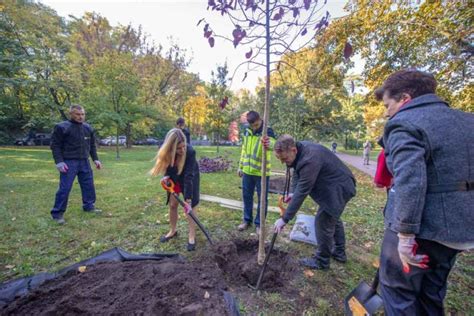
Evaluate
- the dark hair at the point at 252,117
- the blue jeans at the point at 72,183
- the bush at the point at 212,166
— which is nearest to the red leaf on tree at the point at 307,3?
the dark hair at the point at 252,117

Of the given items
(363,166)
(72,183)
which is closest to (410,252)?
(72,183)

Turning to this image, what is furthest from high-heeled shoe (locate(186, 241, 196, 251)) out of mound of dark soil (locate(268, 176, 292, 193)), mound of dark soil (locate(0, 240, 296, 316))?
mound of dark soil (locate(268, 176, 292, 193))

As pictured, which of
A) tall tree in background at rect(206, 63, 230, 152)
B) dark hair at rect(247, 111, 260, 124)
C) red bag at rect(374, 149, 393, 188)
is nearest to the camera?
red bag at rect(374, 149, 393, 188)

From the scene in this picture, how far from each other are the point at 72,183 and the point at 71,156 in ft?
1.58

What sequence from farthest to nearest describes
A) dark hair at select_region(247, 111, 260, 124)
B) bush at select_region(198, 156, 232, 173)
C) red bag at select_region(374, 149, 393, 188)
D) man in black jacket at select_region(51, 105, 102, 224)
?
bush at select_region(198, 156, 232, 173) < man in black jacket at select_region(51, 105, 102, 224) < dark hair at select_region(247, 111, 260, 124) < red bag at select_region(374, 149, 393, 188)

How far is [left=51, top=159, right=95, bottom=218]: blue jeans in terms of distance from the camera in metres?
4.03

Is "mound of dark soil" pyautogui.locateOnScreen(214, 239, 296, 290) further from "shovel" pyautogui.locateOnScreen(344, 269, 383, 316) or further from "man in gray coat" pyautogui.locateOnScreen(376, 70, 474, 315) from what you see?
"man in gray coat" pyautogui.locateOnScreen(376, 70, 474, 315)

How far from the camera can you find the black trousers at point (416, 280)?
4.41 feet

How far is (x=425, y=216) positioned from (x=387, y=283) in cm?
50

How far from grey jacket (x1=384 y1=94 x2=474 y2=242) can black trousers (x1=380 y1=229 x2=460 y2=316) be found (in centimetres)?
16

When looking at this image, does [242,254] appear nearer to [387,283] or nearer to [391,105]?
[387,283]

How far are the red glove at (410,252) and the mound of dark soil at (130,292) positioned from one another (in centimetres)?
135

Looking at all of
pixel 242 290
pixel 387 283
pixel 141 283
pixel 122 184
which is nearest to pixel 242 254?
pixel 242 290

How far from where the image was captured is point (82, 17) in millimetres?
22219
